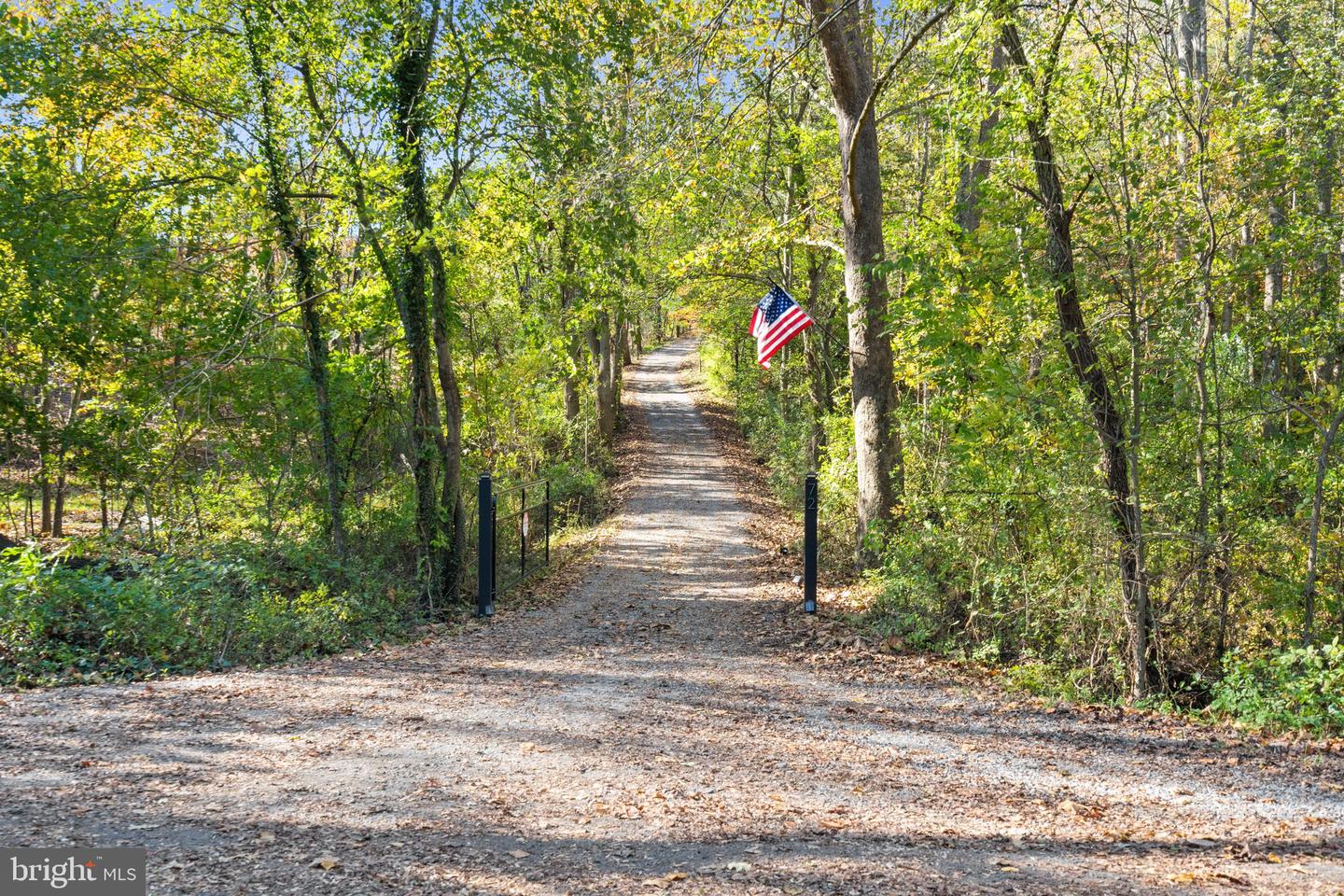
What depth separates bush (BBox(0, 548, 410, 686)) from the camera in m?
6.86

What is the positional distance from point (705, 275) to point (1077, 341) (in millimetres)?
8590

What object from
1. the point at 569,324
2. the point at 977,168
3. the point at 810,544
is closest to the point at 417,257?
the point at 569,324

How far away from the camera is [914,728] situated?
644 centimetres

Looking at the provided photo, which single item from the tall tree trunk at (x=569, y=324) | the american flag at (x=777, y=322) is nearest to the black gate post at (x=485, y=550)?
the tall tree trunk at (x=569, y=324)

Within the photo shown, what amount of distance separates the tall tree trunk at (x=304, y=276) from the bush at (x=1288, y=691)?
33.9ft

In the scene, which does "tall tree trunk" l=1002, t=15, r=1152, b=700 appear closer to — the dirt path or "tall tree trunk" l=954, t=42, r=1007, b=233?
"tall tree trunk" l=954, t=42, r=1007, b=233

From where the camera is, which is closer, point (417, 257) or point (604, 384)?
point (417, 257)

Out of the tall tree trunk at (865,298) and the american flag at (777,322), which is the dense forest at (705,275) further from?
the american flag at (777,322)

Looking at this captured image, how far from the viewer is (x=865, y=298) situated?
442 inches

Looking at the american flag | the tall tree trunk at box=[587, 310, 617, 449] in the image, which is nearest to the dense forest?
the american flag

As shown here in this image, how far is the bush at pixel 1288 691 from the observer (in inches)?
237

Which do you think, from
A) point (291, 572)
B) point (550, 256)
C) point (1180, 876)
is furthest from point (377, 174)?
point (1180, 876)

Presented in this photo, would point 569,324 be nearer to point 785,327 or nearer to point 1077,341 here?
point 785,327

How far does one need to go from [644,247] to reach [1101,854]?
16.7 meters
